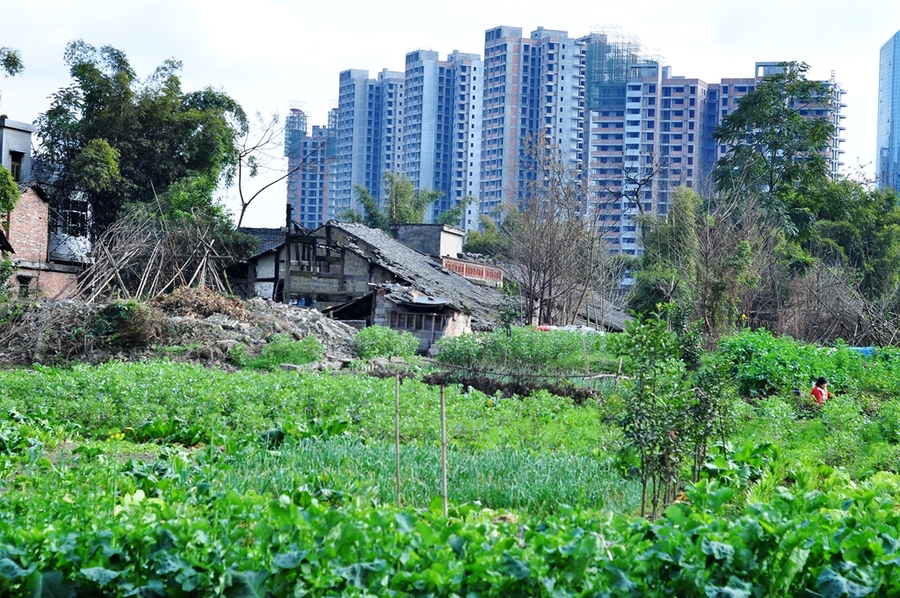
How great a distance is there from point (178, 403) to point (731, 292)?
16.7 m

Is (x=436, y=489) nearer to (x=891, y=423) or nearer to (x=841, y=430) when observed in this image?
(x=841, y=430)

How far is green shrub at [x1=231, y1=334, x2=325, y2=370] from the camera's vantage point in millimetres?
20203

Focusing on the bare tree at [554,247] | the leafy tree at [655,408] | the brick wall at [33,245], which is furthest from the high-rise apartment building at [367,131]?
the leafy tree at [655,408]

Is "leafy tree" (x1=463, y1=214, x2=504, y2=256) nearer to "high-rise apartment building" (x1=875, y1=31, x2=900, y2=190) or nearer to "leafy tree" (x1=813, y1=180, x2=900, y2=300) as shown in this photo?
"leafy tree" (x1=813, y1=180, x2=900, y2=300)

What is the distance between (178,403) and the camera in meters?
12.1

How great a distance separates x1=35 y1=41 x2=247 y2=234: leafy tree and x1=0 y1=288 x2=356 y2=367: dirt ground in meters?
15.1

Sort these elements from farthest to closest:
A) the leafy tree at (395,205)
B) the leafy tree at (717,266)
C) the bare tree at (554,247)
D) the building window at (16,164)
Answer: the leafy tree at (395,205), the bare tree at (554,247), the building window at (16,164), the leafy tree at (717,266)

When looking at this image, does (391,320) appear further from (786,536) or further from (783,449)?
(786,536)

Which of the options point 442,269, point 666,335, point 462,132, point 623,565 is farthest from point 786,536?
point 462,132

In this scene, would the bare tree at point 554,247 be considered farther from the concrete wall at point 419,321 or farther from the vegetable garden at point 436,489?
the vegetable garden at point 436,489

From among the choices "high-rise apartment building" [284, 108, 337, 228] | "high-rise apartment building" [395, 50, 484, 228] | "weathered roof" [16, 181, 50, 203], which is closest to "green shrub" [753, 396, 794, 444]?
"weathered roof" [16, 181, 50, 203]

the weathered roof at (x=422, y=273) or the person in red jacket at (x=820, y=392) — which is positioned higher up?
the weathered roof at (x=422, y=273)

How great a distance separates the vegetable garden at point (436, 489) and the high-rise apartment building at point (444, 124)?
244 ft

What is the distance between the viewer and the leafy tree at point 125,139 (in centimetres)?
3775
